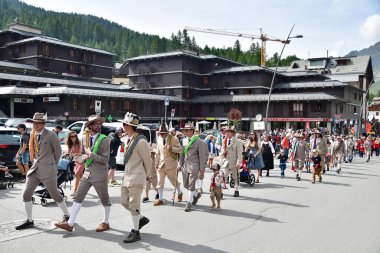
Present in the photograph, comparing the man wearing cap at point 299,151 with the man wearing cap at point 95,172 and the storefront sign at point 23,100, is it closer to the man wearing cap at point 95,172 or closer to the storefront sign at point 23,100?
the man wearing cap at point 95,172

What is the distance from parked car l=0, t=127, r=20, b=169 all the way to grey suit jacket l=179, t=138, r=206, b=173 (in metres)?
6.39

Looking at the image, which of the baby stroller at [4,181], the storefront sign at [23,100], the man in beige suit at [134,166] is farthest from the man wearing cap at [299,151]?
the storefront sign at [23,100]

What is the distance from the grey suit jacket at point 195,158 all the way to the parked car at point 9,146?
6.39 metres

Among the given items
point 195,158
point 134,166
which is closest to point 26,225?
point 134,166

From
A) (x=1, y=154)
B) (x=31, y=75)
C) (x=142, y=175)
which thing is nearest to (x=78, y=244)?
(x=142, y=175)

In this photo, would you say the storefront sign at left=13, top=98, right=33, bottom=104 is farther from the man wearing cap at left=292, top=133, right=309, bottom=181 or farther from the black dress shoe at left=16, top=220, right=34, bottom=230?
the black dress shoe at left=16, top=220, right=34, bottom=230

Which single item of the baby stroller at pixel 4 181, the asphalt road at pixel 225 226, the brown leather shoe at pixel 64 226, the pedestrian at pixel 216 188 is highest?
the pedestrian at pixel 216 188

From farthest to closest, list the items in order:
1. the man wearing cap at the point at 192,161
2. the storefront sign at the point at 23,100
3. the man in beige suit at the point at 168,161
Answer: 1. the storefront sign at the point at 23,100
2. the man in beige suit at the point at 168,161
3. the man wearing cap at the point at 192,161

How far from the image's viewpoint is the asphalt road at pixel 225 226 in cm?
577

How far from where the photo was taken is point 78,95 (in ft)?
127

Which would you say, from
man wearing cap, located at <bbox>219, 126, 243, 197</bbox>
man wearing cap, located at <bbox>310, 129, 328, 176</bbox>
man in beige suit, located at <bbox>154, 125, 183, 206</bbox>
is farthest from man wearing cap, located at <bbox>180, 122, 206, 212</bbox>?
man wearing cap, located at <bbox>310, 129, 328, 176</bbox>

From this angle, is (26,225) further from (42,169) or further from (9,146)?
(9,146)

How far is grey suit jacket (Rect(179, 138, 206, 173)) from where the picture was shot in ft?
28.0

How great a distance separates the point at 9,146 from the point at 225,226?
318 inches
